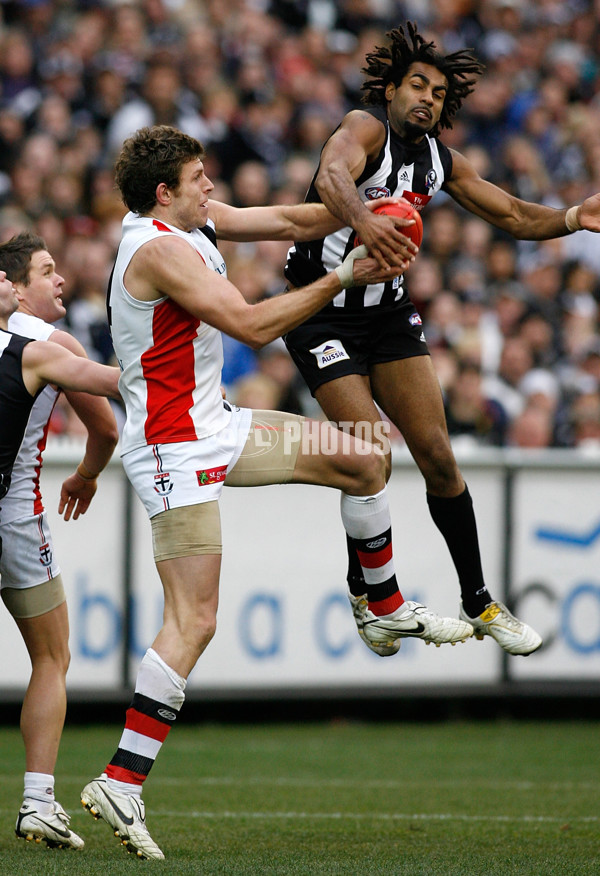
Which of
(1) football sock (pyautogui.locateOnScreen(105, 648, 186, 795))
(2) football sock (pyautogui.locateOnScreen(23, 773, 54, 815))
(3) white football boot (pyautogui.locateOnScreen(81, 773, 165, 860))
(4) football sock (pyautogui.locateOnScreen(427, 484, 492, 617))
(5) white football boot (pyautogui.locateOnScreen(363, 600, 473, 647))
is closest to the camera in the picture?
(3) white football boot (pyautogui.locateOnScreen(81, 773, 165, 860))

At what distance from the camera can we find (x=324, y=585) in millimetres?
9539

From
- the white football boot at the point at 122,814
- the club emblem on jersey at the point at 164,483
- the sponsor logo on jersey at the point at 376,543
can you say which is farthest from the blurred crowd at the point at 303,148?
the white football boot at the point at 122,814

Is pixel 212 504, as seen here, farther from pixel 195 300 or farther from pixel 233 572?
pixel 233 572

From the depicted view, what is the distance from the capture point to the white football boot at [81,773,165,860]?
5.12m

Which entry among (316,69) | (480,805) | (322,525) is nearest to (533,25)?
(316,69)

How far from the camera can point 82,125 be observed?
12.1m

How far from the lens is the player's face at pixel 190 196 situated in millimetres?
5395

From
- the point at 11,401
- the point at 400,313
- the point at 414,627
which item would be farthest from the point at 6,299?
the point at 414,627

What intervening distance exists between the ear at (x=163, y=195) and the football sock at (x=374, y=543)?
4.83 ft

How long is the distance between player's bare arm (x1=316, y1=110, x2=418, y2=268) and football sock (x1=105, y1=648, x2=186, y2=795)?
1.83 m

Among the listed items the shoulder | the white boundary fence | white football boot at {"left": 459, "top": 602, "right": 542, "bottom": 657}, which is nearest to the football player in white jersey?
the shoulder

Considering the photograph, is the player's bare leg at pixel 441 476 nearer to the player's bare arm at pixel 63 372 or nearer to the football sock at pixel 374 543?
the football sock at pixel 374 543

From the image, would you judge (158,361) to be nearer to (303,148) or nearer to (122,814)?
(122,814)

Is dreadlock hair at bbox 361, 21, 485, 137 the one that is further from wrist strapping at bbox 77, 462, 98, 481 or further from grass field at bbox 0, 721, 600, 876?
grass field at bbox 0, 721, 600, 876
